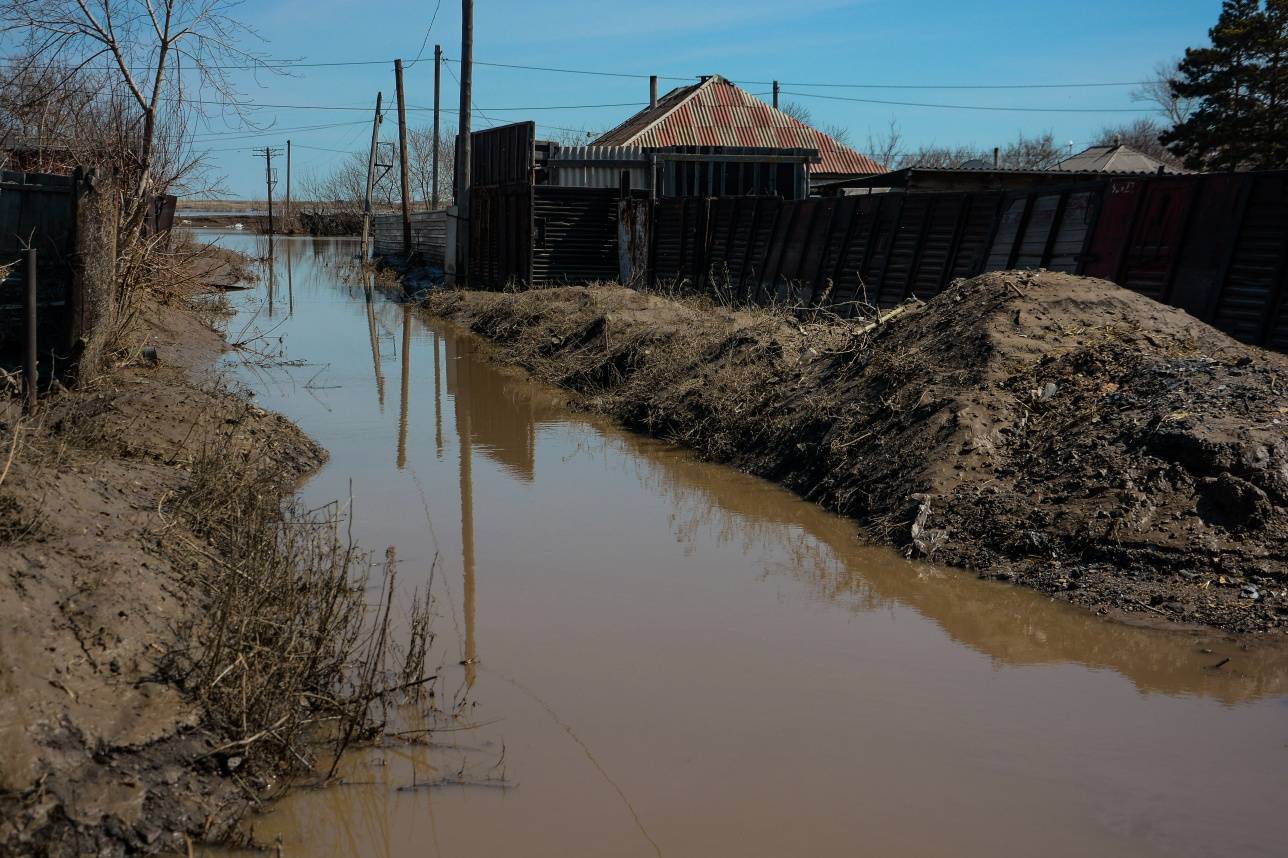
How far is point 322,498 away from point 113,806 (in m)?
5.05

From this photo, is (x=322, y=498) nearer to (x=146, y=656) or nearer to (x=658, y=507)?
(x=658, y=507)

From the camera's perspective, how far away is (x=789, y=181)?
87.8ft

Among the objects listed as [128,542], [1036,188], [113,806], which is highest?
[1036,188]

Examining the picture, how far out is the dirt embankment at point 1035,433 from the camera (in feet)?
23.2

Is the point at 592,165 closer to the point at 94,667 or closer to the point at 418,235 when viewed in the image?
the point at 418,235

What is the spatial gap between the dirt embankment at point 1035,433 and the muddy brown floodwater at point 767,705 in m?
0.43

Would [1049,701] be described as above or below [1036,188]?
below

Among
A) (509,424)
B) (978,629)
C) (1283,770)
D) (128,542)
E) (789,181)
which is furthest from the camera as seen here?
(789,181)

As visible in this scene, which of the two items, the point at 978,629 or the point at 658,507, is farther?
the point at 658,507

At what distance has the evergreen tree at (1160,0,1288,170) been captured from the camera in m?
38.3

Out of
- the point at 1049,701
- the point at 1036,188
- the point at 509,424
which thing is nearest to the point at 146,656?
the point at 1049,701

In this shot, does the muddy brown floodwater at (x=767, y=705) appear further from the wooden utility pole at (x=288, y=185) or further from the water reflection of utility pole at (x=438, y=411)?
the wooden utility pole at (x=288, y=185)

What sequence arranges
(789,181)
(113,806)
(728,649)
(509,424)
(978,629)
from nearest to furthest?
1. (113,806)
2. (728,649)
3. (978,629)
4. (509,424)
5. (789,181)

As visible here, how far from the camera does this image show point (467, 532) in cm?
835
